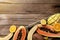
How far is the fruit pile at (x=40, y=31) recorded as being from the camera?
161 cm

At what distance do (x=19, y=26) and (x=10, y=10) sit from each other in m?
0.20

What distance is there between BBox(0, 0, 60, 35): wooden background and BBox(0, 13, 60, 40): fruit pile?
0.06 m

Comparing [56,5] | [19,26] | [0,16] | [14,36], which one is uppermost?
[56,5]

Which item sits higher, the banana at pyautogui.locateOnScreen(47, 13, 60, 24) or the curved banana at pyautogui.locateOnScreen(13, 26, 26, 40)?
the banana at pyautogui.locateOnScreen(47, 13, 60, 24)

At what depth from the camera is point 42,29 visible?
1.66 m

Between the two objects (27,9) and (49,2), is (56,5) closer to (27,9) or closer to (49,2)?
(49,2)

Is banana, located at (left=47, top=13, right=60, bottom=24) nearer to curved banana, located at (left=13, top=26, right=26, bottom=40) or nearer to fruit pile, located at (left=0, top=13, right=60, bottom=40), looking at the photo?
fruit pile, located at (left=0, top=13, right=60, bottom=40)

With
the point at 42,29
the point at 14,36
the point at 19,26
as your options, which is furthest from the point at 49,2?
the point at 14,36

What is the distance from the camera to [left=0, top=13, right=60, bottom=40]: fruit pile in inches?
63.6

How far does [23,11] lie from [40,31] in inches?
11.2

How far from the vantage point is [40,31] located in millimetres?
1634

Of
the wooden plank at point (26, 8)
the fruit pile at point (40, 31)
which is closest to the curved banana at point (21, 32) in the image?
the fruit pile at point (40, 31)

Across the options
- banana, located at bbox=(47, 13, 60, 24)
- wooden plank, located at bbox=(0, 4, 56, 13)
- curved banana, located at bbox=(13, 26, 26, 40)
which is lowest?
curved banana, located at bbox=(13, 26, 26, 40)

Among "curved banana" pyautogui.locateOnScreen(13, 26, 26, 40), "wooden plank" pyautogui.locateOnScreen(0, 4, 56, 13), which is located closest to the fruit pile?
"curved banana" pyautogui.locateOnScreen(13, 26, 26, 40)
